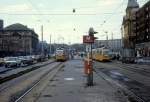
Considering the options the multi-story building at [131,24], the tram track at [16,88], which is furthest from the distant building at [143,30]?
the tram track at [16,88]

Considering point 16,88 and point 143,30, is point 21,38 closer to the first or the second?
point 143,30

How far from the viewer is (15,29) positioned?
197 metres

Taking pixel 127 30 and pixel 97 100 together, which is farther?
pixel 127 30

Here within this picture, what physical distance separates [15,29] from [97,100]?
18212 cm

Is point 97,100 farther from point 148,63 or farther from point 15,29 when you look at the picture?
point 15,29

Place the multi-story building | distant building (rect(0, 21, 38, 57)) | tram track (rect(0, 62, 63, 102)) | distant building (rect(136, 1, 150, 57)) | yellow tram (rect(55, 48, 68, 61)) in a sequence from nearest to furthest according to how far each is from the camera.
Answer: tram track (rect(0, 62, 63, 102)), yellow tram (rect(55, 48, 68, 61)), distant building (rect(136, 1, 150, 57)), the multi-story building, distant building (rect(0, 21, 38, 57))

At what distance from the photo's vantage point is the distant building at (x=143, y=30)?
5123 inches

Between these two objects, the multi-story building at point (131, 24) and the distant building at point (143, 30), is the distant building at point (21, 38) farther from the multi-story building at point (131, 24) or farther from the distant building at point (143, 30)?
the distant building at point (143, 30)

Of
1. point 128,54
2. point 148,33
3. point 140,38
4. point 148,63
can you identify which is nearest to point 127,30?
point 140,38

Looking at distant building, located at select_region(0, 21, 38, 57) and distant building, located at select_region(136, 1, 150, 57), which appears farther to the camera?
distant building, located at select_region(0, 21, 38, 57)

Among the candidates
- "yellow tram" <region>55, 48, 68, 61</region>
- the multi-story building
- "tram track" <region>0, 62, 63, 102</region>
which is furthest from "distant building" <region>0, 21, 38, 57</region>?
"tram track" <region>0, 62, 63, 102</region>

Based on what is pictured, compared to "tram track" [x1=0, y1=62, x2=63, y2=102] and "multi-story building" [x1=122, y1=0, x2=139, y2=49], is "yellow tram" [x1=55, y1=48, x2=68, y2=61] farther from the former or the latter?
"tram track" [x1=0, y1=62, x2=63, y2=102]

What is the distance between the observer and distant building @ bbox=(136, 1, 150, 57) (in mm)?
130125

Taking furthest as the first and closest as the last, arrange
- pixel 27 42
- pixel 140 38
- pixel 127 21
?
1. pixel 27 42
2. pixel 127 21
3. pixel 140 38
